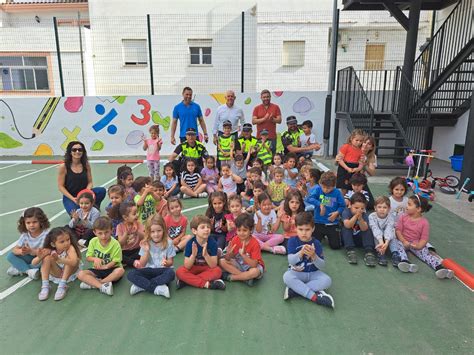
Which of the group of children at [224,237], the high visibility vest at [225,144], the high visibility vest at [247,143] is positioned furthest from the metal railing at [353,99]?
the group of children at [224,237]

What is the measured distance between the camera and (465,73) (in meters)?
9.26

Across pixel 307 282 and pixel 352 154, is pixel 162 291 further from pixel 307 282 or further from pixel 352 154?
pixel 352 154

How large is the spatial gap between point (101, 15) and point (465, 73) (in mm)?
15730

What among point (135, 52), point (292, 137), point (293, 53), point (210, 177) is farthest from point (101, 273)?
point (135, 52)

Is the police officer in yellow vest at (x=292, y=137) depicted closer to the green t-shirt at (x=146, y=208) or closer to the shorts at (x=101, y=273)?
the green t-shirt at (x=146, y=208)

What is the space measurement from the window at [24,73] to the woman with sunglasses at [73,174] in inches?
560

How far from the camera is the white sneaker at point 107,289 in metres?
3.26

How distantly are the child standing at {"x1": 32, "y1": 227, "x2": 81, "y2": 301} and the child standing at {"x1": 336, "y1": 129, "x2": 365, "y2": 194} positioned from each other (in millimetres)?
3793

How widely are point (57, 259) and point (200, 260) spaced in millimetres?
1349

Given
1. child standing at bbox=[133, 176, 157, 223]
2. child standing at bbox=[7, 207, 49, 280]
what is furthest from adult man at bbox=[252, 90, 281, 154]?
child standing at bbox=[7, 207, 49, 280]

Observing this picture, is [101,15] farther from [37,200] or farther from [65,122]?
[37,200]

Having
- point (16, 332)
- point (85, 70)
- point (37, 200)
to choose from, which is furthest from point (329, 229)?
point (85, 70)

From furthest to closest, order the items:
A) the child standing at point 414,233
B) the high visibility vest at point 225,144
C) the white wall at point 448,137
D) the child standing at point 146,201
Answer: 1. the white wall at point 448,137
2. the high visibility vest at point 225,144
3. the child standing at point 146,201
4. the child standing at point 414,233

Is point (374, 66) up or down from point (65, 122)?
up
